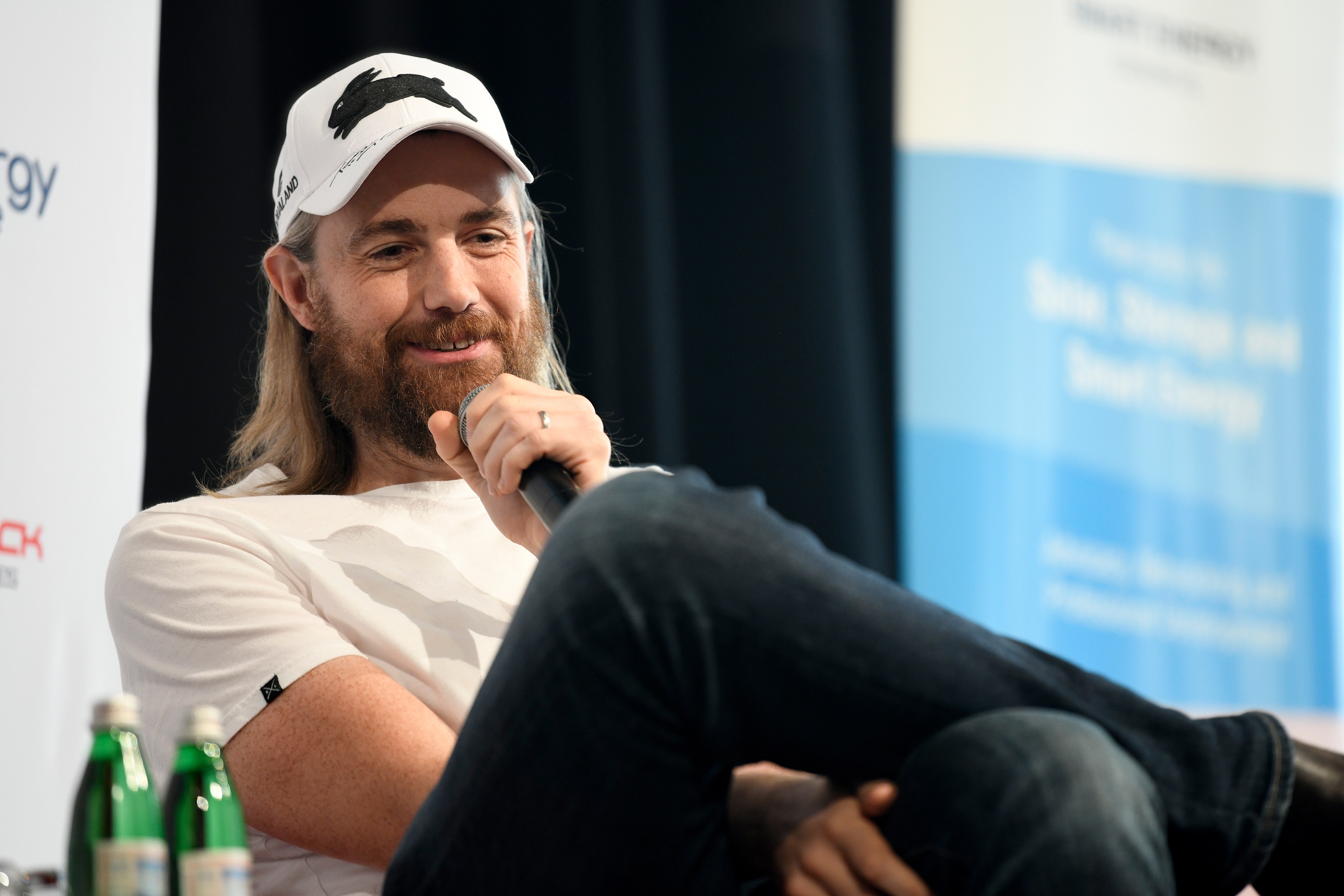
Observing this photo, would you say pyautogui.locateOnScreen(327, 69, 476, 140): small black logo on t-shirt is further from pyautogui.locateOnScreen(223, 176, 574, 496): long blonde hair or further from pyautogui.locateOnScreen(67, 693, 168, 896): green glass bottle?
pyautogui.locateOnScreen(67, 693, 168, 896): green glass bottle

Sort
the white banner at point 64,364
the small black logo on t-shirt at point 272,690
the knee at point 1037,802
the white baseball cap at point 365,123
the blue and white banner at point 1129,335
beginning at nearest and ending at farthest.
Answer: the knee at point 1037,802 < the small black logo on t-shirt at point 272,690 < the white baseball cap at point 365,123 < the white banner at point 64,364 < the blue and white banner at point 1129,335

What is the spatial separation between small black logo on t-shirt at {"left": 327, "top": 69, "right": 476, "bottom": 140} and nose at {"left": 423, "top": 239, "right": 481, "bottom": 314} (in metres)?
0.16

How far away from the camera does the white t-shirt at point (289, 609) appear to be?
1.23 m

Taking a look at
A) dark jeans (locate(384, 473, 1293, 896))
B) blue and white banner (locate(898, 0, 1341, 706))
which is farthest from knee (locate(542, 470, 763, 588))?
blue and white banner (locate(898, 0, 1341, 706))

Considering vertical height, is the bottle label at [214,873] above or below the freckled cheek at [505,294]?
below

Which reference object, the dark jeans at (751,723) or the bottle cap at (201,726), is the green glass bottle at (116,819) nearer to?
the bottle cap at (201,726)

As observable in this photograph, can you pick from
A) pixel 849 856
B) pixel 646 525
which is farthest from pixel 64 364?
pixel 849 856

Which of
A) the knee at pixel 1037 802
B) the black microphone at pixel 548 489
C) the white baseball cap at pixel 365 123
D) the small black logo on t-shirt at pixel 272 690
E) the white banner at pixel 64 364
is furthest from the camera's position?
the white banner at pixel 64 364

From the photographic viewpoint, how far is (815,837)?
81 cm

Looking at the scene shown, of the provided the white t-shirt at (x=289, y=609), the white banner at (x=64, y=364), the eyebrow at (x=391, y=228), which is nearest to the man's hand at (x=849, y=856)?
the white t-shirt at (x=289, y=609)

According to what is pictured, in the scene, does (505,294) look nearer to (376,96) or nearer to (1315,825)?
(376,96)

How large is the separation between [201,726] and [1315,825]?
0.67m

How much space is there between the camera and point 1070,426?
276 cm

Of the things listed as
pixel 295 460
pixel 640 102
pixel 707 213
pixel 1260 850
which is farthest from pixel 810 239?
pixel 1260 850
